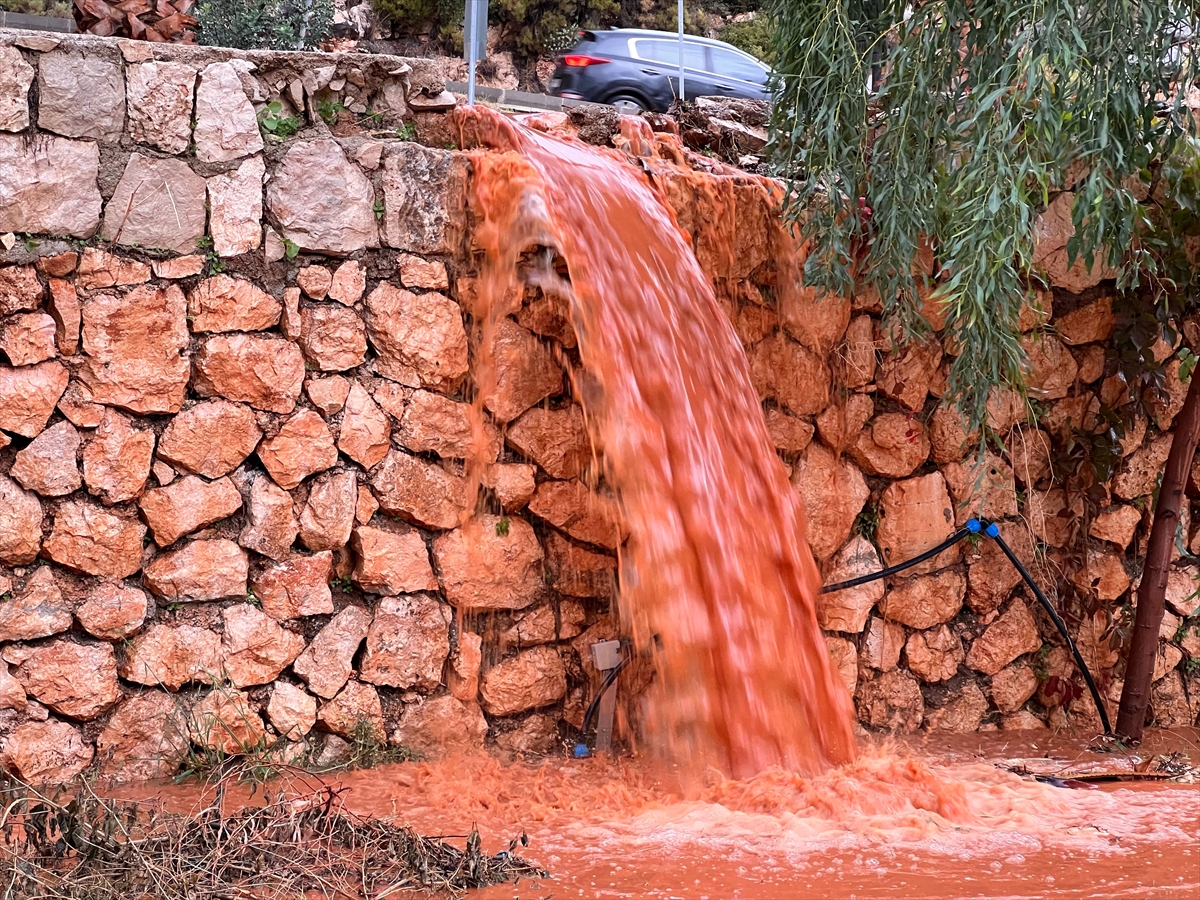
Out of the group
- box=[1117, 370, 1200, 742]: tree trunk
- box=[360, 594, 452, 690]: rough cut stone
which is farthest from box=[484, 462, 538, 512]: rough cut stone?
box=[1117, 370, 1200, 742]: tree trunk

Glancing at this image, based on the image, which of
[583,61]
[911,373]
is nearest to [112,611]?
[911,373]

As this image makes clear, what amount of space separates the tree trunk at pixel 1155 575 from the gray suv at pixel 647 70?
5988 mm

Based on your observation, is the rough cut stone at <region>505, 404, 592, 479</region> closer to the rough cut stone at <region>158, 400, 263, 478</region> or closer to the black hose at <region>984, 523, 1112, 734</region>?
the rough cut stone at <region>158, 400, 263, 478</region>

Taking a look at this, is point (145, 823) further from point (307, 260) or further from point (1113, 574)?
point (1113, 574)

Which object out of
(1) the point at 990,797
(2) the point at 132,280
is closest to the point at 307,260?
(2) the point at 132,280

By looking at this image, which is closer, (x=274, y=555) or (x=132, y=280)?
(x=132, y=280)

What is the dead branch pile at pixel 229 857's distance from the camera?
2.33 m

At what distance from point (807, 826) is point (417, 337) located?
1.90 metres

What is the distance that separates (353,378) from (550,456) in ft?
2.39

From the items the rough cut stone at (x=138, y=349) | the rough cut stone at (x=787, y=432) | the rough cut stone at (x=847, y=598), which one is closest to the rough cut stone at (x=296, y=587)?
the rough cut stone at (x=138, y=349)

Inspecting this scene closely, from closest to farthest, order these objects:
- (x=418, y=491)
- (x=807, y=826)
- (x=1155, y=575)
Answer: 1. (x=807, y=826)
2. (x=418, y=491)
3. (x=1155, y=575)

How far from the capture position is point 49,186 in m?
3.17

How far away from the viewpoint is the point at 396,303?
3.64 metres

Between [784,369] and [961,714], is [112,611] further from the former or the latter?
[961,714]
